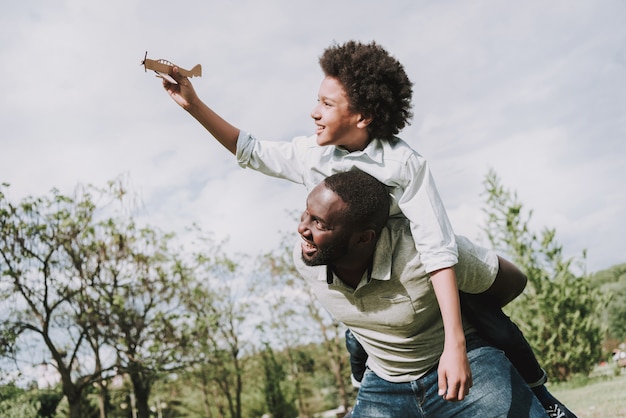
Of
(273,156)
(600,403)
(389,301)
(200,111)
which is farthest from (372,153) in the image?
(600,403)

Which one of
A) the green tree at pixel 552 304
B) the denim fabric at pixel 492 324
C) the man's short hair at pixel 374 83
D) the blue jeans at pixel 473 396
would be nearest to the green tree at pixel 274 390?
the green tree at pixel 552 304

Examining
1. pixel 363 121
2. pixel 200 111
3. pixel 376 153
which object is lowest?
pixel 376 153

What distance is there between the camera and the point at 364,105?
8.87ft

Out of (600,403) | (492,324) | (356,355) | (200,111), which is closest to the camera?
(492,324)

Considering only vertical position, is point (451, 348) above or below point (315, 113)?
below

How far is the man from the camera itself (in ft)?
8.07

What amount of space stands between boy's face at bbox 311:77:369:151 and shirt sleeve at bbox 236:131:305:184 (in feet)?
0.65

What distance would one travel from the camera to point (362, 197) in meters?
2.45

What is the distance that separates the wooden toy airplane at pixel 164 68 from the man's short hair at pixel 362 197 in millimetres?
898

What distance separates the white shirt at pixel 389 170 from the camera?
2.38m

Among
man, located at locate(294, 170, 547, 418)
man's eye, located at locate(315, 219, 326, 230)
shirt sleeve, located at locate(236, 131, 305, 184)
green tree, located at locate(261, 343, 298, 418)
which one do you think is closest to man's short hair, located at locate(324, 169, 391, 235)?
man, located at locate(294, 170, 547, 418)

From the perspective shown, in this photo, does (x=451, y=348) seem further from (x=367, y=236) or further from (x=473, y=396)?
(x=367, y=236)

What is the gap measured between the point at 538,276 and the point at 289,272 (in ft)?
48.9

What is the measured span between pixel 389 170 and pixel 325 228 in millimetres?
347
